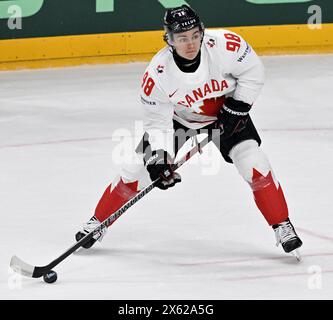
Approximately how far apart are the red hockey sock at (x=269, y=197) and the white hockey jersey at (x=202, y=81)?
325 mm

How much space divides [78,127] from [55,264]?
2.93 metres

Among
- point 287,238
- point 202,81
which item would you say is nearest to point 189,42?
point 202,81

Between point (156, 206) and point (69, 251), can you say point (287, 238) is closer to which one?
point (69, 251)

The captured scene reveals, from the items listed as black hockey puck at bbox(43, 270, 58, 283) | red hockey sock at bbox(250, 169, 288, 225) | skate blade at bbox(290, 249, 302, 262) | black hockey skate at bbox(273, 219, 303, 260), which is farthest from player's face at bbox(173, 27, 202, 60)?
black hockey puck at bbox(43, 270, 58, 283)

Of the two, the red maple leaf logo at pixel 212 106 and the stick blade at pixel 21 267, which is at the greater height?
the red maple leaf logo at pixel 212 106

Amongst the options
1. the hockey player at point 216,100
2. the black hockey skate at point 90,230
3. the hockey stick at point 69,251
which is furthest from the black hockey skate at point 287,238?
the black hockey skate at point 90,230

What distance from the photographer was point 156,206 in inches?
204

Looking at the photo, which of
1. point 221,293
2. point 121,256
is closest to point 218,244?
point 121,256

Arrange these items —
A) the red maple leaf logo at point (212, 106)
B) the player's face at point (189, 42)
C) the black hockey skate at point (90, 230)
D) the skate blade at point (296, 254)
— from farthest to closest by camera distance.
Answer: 1. the black hockey skate at point (90, 230)
2. the red maple leaf logo at point (212, 106)
3. the skate blade at point (296, 254)
4. the player's face at point (189, 42)

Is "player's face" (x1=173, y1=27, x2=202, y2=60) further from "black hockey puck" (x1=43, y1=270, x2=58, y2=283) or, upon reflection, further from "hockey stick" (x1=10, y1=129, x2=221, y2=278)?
"black hockey puck" (x1=43, y1=270, x2=58, y2=283)

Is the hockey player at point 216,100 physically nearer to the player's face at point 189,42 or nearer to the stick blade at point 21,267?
the player's face at point 189,42

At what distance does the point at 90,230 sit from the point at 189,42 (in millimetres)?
974

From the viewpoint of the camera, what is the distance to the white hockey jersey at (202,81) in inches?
168

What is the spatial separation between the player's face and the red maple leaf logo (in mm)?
268
